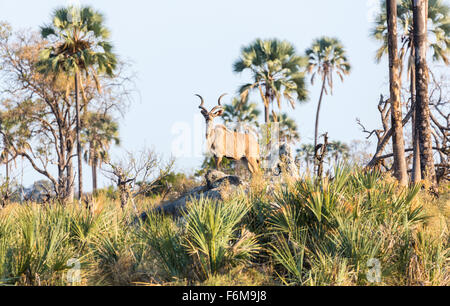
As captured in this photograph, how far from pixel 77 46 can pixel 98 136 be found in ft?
38.3

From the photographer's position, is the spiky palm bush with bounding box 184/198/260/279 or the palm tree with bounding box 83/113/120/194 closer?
the spiky palm bush with bounding box 184/198/260/279

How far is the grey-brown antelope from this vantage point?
16469 mm

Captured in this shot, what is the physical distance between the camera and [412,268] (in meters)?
8.48

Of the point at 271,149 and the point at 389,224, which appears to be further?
the point at 271,149

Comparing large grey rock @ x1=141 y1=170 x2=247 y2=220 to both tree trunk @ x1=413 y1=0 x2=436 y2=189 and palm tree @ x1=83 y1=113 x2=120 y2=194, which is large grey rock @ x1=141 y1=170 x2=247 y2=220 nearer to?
tree trunk @ x1=413 y1=0 x2=436 y2=189

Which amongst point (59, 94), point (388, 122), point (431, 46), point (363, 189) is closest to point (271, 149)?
point (388, 122)

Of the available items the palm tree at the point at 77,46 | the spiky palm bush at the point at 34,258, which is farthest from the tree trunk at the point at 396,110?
the palm tree at the point at 77,46

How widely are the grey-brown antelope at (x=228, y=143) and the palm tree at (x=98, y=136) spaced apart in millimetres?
21653

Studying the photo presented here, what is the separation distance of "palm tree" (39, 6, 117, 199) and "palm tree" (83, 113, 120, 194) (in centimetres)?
791

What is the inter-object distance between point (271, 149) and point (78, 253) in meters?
11.5

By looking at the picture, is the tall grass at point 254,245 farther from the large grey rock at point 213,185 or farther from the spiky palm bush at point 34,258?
the large grey rock at point 213,185

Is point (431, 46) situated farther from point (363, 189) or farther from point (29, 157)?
point (29, 157)

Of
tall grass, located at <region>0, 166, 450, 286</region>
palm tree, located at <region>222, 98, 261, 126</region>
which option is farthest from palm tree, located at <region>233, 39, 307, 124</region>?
tall grass, located at <region>0, 166, 450, 286</region>

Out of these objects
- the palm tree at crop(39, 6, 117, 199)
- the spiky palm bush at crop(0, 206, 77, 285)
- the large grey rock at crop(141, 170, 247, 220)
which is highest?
the palm tree at crop(39, 6, 117, 199)
